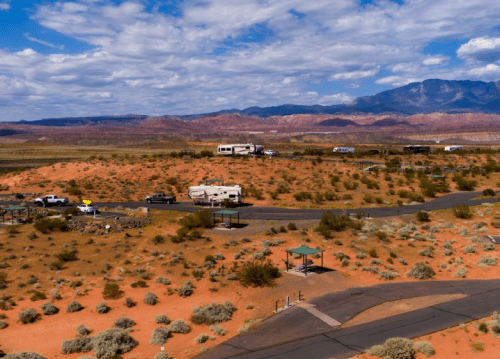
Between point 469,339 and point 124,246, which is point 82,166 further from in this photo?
point 469,339

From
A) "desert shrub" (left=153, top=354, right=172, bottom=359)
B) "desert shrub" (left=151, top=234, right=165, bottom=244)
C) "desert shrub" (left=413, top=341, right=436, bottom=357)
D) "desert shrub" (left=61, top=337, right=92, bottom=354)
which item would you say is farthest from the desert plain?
"desert shrub" (left=413, top=341, right=436, bottom=357)

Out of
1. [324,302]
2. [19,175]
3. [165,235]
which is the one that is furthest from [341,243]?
[19,175]

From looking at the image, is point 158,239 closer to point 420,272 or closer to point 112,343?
point 112,343

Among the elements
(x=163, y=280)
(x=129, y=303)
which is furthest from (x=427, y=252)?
(x=129, y=303)

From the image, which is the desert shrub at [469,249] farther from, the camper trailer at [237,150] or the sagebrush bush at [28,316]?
the camper trailer at [237,150]

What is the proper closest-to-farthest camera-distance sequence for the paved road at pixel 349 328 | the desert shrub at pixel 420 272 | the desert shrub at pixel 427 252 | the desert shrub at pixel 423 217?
the paved road at pixel 349 328 < the desert shrub at pixel 420 272 < the desert shrub at pixel 427 252 < the desert shrub at pixel 423 217

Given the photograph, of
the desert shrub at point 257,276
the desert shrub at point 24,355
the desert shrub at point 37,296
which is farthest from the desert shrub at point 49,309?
the desert shrub at point 257,276
